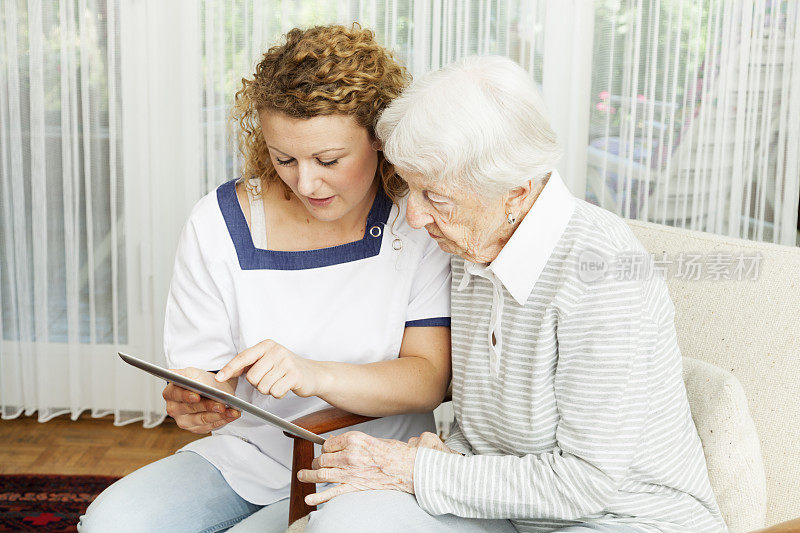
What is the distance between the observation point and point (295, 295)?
1.68m

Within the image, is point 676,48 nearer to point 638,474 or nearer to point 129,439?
point 638,474

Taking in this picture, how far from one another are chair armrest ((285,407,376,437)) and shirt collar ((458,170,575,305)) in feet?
1.52

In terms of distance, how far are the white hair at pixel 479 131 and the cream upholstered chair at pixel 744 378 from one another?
1.79 feet

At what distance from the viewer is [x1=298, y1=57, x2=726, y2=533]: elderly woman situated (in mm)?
1255

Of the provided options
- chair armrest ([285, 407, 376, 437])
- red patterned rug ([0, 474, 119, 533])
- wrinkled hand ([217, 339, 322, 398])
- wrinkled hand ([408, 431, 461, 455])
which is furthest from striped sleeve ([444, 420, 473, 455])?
red patterned rug ([0, 474, 119, 533])

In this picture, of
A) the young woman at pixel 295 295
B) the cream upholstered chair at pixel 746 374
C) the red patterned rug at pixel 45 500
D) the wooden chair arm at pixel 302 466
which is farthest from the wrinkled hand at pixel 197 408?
the red patterned rug at pixel 45 500

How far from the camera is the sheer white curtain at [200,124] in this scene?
269 centimetres

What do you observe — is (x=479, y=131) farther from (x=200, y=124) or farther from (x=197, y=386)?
(x=200, y=124)

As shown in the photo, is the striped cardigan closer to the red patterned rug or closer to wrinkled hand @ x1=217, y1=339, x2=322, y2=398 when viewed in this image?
wrinkled hand @ x1=217, y1=339, x2=322, y2=398

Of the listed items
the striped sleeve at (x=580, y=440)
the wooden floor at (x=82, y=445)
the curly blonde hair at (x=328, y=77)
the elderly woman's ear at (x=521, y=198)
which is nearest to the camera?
the striped sleeve at (x=580, y=440)

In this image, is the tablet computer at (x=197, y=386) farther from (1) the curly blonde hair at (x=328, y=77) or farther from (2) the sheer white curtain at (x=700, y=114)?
(2) the sheer white curtain at (x=700, y=114)

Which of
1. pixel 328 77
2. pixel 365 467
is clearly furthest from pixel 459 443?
pixel 328 77

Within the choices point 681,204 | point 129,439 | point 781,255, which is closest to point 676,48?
point 681,204

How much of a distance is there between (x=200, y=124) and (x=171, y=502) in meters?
1.71
